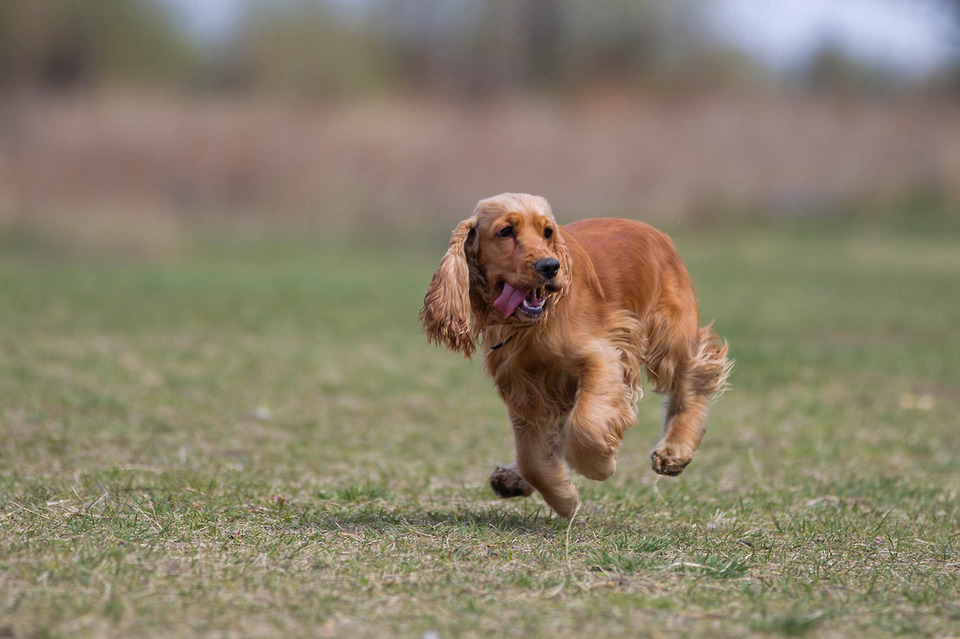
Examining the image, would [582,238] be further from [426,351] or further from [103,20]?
[103,20]

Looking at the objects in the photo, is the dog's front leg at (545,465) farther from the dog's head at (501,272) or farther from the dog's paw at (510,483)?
the dog's head at (501,272)

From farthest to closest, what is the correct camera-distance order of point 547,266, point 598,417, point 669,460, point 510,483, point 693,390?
point 693,390, point 510,483, point 669,460, point 598,417, point 547,266

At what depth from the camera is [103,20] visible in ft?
113

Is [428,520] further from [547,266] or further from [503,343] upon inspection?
[547,266]

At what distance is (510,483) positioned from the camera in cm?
522

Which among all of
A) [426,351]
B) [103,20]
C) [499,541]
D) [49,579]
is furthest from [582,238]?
[103,20]

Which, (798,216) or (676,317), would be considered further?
(798,216)

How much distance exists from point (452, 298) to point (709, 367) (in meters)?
1.57

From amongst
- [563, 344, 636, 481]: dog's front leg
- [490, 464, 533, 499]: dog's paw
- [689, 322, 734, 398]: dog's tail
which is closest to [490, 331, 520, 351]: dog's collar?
[563, 344, 636, 481]: dog's front leg

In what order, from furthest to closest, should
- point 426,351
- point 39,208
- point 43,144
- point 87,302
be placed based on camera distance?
point 43,144, point 39,208, point 87,302, point 426,351

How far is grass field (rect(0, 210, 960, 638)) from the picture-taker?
11.6ft

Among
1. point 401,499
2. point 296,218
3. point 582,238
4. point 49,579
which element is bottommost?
point 296,218

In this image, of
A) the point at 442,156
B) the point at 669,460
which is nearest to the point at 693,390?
the point at 669,460

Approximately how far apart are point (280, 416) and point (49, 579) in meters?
4.41
